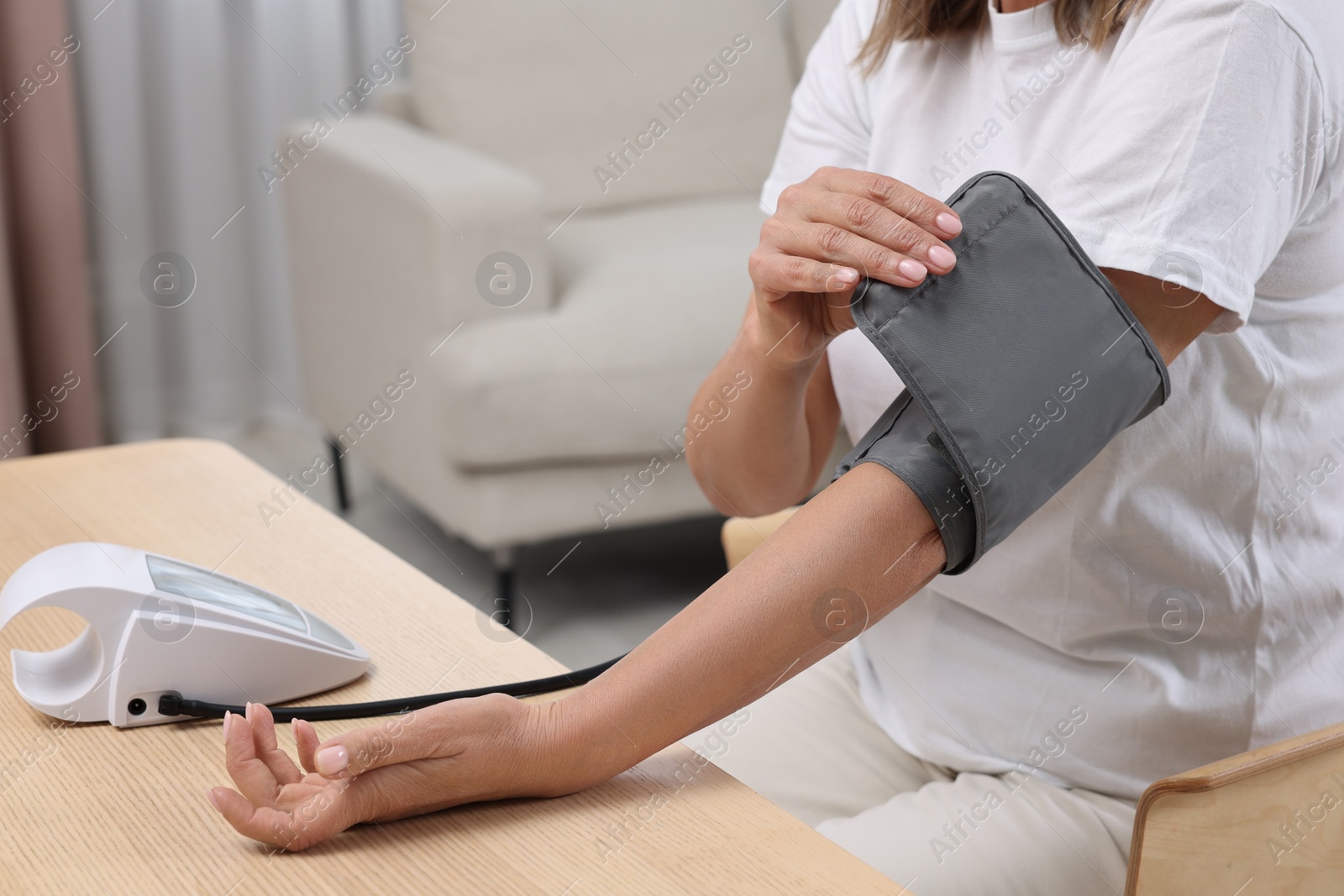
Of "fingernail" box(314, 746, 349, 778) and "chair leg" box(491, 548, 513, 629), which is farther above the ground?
"fingernail" box(314, 746, 349, 778)

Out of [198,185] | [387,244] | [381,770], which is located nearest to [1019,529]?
[381,770]

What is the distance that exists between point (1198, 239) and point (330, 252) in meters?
1.78

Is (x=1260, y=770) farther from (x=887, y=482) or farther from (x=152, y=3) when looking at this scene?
(x=152, y=3)

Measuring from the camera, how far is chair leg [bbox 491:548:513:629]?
1893 millimetres

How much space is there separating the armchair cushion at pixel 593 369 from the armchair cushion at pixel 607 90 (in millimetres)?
463

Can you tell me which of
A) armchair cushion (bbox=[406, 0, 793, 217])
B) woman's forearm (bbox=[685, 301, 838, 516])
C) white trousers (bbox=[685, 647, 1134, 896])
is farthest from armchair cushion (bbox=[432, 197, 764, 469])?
white trousers (bbox=[685, 647, 1134, 896])

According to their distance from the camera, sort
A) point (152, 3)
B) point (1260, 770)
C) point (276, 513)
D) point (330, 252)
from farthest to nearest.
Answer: point (152, 3) → point (330, 252) → point (276, 513) → point (1260, 770)

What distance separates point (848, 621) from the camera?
0.61 meters

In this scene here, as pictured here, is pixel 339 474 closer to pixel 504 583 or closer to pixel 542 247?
pixel 504 583

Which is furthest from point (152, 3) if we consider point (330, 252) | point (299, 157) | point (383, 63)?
point (330, 252)

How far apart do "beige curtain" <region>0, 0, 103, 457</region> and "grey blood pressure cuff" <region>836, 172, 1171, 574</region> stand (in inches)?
86.8

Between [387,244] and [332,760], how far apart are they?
1.53m

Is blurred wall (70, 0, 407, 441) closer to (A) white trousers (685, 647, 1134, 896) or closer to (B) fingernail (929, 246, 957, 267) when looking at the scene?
(A) white trousers (685, 647, 1134, 896)

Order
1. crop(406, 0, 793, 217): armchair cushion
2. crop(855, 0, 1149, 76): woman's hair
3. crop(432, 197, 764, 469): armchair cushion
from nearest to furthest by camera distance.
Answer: crop(855, 0, 1149, 76): woman's hair → crop(432, 197, 764, 469): armchair cushion → crop(406, 0, 793, 217): armchair cushion
